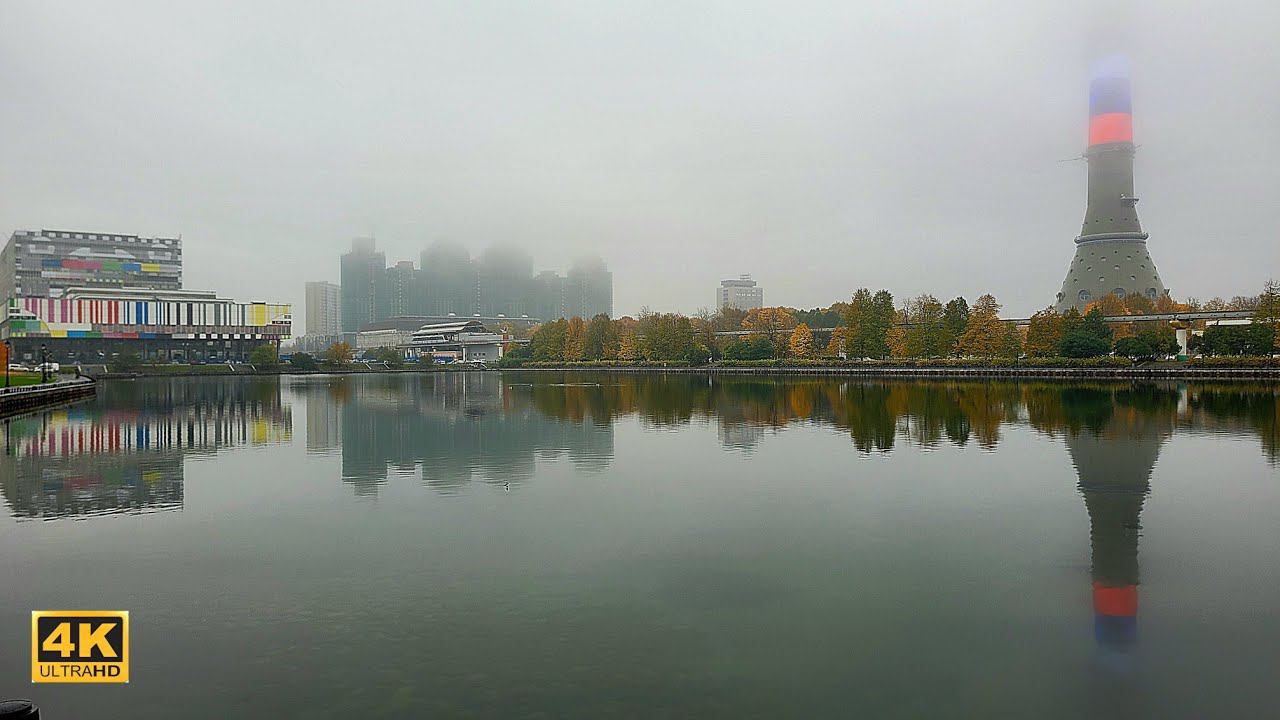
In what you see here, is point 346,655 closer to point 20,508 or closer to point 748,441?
point 20,508

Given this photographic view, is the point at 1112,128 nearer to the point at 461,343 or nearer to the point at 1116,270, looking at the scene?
the point at 1116,270

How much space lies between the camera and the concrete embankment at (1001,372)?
4684 cm

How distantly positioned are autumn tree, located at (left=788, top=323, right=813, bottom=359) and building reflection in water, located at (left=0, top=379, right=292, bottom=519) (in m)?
51.9

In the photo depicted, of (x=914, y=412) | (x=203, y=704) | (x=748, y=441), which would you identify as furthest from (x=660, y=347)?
(x=203, y=704)

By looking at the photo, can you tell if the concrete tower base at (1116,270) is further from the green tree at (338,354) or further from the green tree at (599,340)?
the green tree at (338,354)

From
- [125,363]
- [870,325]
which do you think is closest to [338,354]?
[125,363]

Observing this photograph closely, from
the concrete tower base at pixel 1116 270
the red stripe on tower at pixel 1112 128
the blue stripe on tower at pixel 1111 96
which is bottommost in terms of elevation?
the concrete tower base at pixel 1116 270

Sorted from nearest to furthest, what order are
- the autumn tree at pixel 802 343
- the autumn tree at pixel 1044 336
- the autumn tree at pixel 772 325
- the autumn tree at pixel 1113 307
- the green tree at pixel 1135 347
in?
the green tree at pixel 1135 347 < the autumn tree at pixel 1044 336 < the autumn tree at pixel 802 343 < the autumn tree at pixel 1113 307 < the autumn tree at pixel 772 325

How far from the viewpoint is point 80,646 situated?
7320 mm

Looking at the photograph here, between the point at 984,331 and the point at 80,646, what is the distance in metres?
62.6

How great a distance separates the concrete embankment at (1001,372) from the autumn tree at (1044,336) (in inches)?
184

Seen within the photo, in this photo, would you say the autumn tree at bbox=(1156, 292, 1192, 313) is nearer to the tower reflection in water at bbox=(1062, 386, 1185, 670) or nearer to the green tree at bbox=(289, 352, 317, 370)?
the tower reflection in water at bbox=(1062, 386, 1185, 670)

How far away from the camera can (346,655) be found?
6.67 metres

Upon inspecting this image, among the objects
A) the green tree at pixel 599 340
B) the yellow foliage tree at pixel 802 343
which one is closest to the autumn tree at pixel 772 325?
the yellow foliage tree at pixel 802 343
